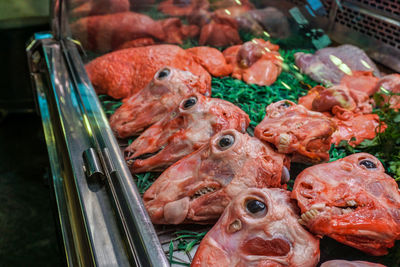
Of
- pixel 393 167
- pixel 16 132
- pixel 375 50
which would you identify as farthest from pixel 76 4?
pixel 16 132

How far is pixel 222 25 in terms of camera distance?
115 inches

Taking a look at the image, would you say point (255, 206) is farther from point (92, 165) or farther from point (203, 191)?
point (92, 165)

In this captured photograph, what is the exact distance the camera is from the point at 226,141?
1.52m

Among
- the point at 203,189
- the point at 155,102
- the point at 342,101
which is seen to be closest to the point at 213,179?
the point at 203,189

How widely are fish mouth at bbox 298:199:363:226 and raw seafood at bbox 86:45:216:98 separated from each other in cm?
135

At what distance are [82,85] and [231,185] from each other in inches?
54.3

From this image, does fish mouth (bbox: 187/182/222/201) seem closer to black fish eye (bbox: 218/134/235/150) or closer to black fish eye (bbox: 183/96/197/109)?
black fish eye (bbox: 218/134/235/150)

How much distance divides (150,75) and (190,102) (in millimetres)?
828

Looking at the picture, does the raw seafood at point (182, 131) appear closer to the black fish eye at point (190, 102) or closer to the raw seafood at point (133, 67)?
the black fish eye at point (190, 102)

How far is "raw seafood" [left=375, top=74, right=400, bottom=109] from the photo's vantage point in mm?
1889

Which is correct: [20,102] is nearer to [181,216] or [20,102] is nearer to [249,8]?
[249,8]

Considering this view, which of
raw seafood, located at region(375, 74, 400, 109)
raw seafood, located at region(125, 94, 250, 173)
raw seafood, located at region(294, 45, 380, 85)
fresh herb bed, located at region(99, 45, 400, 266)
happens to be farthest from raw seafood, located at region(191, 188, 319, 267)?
raw seafood, located at region(294, 45, 380, 85)

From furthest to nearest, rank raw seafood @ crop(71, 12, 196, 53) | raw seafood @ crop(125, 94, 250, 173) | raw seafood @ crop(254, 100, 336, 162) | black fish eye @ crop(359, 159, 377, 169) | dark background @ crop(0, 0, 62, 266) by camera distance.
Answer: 1. dark background @ crop(0, 0, 62, 266)
2. raw seafood @ crop(71, 12, 196, 53)
3. raw seafood @ crop(125, 94, 250, 173)
4. raw seafood @ crop(254, 100, 336, 162)
5. black fish eye @ crop(359, 159, 377, 169)

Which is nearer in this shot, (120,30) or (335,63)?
(335,63)
